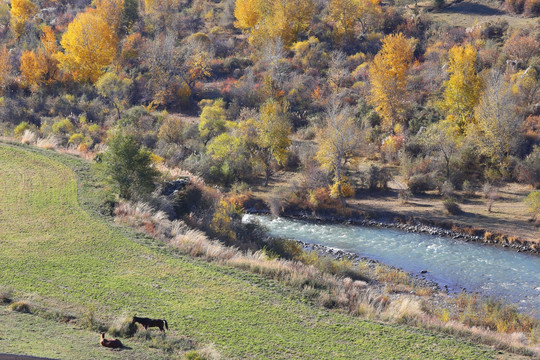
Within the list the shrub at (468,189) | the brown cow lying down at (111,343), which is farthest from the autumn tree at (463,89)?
the brown cow lying down at (111,343)

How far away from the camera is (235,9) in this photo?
80.2 m

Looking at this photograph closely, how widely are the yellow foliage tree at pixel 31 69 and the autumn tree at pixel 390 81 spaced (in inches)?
1490

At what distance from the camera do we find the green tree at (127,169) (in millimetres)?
29295

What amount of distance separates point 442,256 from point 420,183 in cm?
1153

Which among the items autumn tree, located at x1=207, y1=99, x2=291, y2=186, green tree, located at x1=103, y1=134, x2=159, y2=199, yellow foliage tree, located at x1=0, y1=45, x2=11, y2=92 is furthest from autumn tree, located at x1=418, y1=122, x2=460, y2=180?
yellow foliage tree, located at x1=0, y1=45, x2=11, y2=92

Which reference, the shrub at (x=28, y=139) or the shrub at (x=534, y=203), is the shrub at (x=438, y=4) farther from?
the shrub at (x=28, y=139)

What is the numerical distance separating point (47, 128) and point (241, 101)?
2208 centimetres

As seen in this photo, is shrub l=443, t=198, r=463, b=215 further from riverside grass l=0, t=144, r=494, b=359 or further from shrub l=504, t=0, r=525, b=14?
shrub l=504, t=0, r=525, b=14

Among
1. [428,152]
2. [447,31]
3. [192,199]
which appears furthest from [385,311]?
[447,31]

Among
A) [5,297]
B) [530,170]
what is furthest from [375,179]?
[5,297]

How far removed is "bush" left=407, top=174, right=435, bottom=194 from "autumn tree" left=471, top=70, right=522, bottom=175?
17.2 feet

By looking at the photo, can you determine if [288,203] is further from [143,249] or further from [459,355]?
[459,355]

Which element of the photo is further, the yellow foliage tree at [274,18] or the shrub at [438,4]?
the shrub at [438,4]

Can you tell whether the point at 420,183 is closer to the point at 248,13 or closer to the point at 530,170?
the point at 530,170
